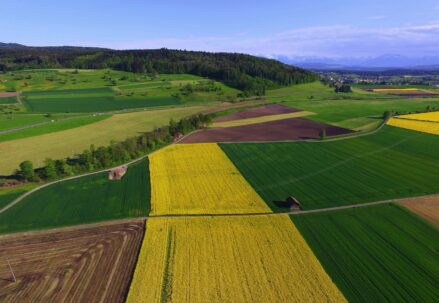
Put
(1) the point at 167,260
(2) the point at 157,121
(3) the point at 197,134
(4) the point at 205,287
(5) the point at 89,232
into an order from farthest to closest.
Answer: (2) the point at 157,121 < (3) the point at 197,134 < (5) the point at 89,232 < (1) the point at 167,260 < (4) the point at 205,287

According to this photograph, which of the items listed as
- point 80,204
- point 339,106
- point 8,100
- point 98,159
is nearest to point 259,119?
point 339,106

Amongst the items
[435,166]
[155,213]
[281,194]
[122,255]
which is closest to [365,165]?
[435,166]

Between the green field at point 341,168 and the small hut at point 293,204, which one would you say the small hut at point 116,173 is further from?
the small hut at point 293,204

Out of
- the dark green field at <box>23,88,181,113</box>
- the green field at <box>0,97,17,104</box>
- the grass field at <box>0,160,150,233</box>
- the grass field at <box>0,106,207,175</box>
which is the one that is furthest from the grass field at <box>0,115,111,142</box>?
the green field at <box>0,97,17,104</box>

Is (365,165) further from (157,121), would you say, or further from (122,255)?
(157,121)

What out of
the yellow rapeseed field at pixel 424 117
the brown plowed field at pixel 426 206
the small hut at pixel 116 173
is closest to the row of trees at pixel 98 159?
the small hut at pixel 116 173

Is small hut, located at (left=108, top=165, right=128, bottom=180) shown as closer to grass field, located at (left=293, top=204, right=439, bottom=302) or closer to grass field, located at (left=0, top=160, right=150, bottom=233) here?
grass field, located at (left=0, top=160, right=150, bottom=233)

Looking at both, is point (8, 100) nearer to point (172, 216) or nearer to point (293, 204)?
point (172, 216)

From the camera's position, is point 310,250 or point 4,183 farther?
point 4,183
